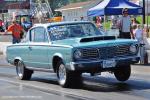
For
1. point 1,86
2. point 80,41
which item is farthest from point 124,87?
point 1,86

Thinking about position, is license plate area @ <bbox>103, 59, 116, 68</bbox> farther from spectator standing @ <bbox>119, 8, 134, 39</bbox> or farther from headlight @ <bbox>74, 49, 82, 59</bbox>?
spectator standing @ <bbox>119, 8, 134, 39</bbox>

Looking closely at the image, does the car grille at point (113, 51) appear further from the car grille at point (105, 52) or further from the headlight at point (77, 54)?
the headlight at point (77, 54)

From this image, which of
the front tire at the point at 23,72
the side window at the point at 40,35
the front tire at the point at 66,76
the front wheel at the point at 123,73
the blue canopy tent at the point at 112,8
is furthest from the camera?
the blue canopy tent at the point at 112,8

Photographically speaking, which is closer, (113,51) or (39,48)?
(113,51)

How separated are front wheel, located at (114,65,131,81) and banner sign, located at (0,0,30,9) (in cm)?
6384

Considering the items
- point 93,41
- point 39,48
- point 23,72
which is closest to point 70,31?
point 39,48

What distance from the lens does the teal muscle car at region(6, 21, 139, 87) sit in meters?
12.5

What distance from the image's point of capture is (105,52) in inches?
494

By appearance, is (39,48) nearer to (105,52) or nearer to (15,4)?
(105,52)

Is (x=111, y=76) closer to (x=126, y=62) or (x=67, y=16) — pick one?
(x=126, y=62)

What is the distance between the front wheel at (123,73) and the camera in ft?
44.7

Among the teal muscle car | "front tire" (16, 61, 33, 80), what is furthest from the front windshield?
"front tire" (16, 61, 33, 80)

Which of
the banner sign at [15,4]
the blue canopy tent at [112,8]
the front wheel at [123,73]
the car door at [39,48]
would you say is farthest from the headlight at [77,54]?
the banner sign at [15,4]

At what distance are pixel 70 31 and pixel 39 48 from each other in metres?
0.97
